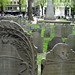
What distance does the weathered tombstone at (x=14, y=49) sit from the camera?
6953mm

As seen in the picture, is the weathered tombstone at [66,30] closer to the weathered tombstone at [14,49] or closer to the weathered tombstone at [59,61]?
the weathered tombstone at [59,61]

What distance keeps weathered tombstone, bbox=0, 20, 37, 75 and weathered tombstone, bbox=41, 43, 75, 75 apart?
1.08 feet

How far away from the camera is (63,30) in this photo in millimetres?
19531

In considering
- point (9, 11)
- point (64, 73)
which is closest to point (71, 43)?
point (64, 73)

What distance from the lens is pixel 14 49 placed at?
6988 mm

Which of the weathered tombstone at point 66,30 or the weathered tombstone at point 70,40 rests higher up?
the weathered tombstone at point 70,40

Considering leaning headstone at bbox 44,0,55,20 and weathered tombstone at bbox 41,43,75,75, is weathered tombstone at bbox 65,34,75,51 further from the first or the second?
leaning headstone at bbox 44,0,55,20

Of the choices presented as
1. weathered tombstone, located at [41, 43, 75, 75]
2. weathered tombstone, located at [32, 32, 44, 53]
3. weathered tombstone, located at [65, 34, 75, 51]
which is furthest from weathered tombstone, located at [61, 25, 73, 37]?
weathered tombstone, located at [41, 43, 75, 75]

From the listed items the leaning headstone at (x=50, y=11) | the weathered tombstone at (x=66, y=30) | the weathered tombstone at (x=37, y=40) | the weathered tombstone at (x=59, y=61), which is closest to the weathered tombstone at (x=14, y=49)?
the weathered tombstone at (x=59, y=61)

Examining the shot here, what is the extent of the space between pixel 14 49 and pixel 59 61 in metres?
1.08

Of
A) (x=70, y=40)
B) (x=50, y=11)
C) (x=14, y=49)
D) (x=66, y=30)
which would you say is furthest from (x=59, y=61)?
(x=50, y=11)

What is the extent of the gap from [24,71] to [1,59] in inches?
24.6

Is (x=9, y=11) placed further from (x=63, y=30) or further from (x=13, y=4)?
(x=63, y=30)

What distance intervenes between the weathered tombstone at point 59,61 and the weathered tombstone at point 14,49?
0.33 m
